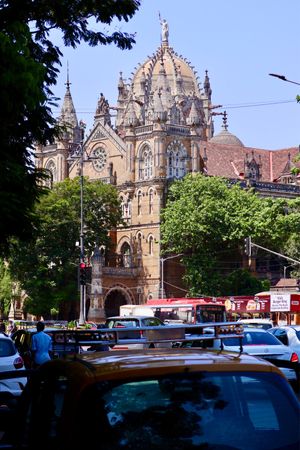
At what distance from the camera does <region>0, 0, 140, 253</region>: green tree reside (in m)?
12.0

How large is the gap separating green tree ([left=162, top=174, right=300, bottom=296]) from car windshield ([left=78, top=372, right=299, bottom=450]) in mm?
64470

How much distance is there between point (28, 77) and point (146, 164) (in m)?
70.3

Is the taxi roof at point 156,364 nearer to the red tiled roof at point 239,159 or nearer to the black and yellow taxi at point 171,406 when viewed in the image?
the black and yellow taxi at point 171,406

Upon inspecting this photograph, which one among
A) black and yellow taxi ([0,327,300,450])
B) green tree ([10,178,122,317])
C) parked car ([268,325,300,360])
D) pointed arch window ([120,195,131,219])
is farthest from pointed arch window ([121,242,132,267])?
black and yellow taxi ([0,327,300,450])

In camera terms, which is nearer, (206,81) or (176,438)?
(176,438)

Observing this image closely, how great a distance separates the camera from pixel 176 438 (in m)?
4.87

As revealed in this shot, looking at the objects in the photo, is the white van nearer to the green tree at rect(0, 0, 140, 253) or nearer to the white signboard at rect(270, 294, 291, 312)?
the white signboard at rect(270, 294, 291, 312)

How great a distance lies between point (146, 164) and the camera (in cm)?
8206

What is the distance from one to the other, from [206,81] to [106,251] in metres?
33.0

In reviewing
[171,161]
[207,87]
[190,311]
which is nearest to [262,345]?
[190,311]

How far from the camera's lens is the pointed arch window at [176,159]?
81.1 metres

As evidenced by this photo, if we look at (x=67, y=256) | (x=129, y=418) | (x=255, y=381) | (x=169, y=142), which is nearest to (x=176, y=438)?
(x=129, y=418)

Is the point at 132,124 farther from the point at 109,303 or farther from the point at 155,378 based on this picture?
the point at 155,378

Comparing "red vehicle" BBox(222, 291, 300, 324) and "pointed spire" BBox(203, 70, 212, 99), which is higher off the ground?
"pointed spire" BBox(203, 70, 212, 99)
